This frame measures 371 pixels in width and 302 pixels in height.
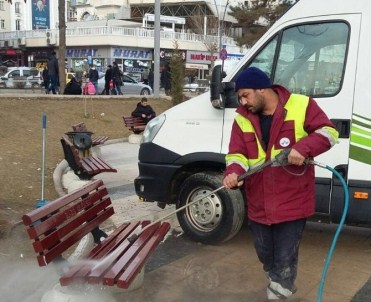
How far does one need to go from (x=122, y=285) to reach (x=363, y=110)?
273 centimetres

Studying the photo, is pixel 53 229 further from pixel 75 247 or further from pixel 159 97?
pixel 159 97

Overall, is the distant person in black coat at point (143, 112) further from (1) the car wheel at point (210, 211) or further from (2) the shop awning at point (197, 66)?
(2) the shop awning at point (197, 66)

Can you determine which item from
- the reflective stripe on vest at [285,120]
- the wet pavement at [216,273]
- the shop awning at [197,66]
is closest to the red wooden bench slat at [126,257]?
the wet pavement at [216,273]

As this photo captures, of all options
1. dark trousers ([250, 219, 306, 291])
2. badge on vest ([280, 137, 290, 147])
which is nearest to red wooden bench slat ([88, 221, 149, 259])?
dark trousers ([250, 219, 306, 291])

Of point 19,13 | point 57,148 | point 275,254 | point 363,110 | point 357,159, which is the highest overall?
point 19,13

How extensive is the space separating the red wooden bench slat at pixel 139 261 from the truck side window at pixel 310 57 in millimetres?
1872

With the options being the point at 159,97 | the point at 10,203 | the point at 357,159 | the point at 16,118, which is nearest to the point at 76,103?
the point at 16,118

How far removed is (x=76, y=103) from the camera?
56.1 ft

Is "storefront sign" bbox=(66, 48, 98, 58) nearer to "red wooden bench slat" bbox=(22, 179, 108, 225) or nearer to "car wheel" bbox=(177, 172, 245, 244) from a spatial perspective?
"car wheel" bbox=(177, 172, 245, 244)

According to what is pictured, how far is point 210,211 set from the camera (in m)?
5.36

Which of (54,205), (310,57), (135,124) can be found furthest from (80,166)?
(135,124)

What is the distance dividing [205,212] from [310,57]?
1.87 m

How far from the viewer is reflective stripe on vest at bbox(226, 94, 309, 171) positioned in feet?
11.5

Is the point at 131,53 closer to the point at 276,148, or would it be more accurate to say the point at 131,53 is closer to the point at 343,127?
the point at 343,127
